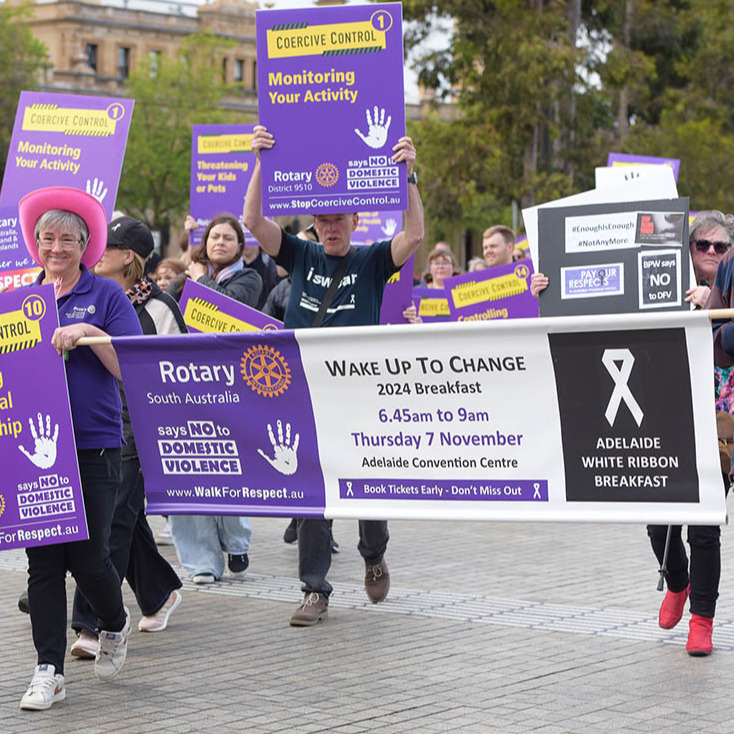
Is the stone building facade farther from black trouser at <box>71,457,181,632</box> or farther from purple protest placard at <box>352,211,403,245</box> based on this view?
black trouser at <box>71,457,181,632</box>

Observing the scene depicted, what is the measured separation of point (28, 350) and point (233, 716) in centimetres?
169

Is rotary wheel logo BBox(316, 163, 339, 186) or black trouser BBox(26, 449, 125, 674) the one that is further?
rotary wheel logo BBox(316, 163, 339, 186)

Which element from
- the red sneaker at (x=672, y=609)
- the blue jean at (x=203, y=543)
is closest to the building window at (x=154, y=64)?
the blue jean at (x=203, y=543)

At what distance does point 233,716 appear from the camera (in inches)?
245

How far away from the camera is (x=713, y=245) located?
296 inches

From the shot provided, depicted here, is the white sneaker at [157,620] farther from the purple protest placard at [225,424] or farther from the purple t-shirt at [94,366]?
the purple t-shirt at [94,366]

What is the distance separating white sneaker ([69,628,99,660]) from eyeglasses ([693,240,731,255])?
11.2 feet

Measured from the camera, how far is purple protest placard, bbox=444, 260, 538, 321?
1339 centimetres

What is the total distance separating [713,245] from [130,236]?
283 centimetres

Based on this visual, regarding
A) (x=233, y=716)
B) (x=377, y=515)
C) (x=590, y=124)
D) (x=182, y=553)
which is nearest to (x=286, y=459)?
(x=377, y=515)

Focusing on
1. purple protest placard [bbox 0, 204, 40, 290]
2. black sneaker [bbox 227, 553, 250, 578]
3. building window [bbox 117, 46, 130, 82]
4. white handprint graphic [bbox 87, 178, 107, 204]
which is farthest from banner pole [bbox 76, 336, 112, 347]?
building window [bbox 117, 46, 130, 82]

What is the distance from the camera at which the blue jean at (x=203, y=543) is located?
9.29m

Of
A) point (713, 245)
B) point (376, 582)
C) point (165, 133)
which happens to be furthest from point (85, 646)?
point (165, 133)

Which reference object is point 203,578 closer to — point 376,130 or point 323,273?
point 323,273
